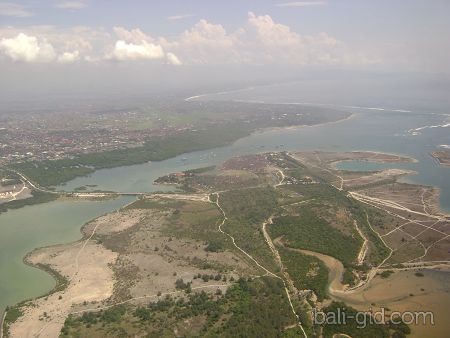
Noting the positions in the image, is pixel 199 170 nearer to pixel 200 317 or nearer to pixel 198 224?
pixel 198 224

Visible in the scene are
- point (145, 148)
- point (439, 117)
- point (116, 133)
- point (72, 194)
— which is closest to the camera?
point (72, 194)

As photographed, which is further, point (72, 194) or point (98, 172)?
point (98, 172)

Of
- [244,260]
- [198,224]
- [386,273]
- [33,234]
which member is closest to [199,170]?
[198,224]

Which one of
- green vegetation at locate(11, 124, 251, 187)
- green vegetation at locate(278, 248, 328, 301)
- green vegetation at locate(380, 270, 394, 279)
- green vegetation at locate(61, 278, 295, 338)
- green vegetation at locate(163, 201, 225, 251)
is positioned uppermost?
green vegetation at locate(11, 124, 251, 187)

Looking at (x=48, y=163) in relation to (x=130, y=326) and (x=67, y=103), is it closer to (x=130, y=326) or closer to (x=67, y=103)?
(x=130, y=326)

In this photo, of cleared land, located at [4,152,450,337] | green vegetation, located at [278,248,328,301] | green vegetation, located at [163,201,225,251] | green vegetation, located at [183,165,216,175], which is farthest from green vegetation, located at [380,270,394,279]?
green vegetation, located at [183,165,216,175]

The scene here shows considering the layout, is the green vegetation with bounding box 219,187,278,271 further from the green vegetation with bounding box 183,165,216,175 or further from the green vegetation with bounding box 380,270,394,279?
the green vegetation with bounding box 183,165,216,175

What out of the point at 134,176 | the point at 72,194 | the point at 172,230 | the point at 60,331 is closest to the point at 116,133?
the point at 134,176
